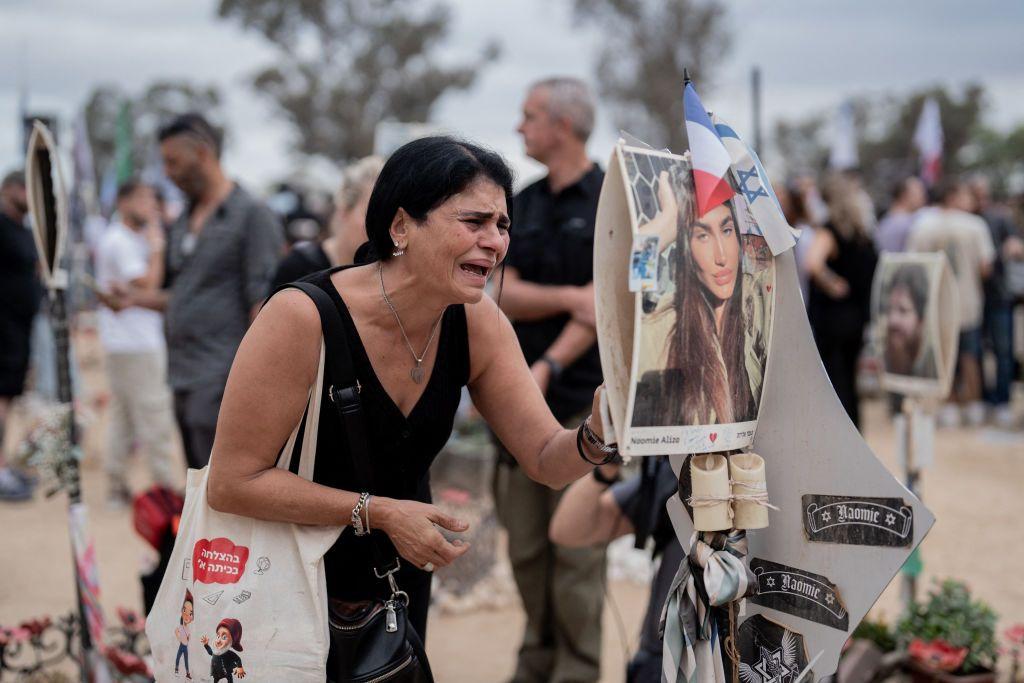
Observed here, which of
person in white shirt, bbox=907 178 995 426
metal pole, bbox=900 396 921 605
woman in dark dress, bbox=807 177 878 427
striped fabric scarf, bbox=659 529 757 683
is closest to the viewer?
striped fabric scarf, bbox=659 529 757 683

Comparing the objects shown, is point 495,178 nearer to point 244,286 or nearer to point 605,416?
point 605,416

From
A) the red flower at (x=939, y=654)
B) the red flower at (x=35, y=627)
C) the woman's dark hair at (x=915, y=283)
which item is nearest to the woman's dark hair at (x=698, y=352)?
the red flower at (x=939, y=654)

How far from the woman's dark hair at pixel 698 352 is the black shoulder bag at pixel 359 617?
2.10ft

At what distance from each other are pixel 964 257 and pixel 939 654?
230 inches

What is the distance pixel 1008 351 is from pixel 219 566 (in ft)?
30.0

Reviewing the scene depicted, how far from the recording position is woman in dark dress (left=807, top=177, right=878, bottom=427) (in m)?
5.96

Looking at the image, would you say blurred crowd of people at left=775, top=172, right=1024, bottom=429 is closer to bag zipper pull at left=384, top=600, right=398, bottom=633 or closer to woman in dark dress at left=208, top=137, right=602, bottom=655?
woman in dark dress at left=208, top=137, right=602, bottom=655

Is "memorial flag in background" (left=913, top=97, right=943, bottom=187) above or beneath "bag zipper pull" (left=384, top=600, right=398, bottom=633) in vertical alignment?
above

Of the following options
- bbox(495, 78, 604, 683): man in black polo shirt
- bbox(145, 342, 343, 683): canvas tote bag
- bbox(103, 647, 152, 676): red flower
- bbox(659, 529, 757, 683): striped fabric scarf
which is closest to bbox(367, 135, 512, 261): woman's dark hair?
bbox(145, 342, 343, 683): canvas tote bag

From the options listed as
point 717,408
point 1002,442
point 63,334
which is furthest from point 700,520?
point 1002,442

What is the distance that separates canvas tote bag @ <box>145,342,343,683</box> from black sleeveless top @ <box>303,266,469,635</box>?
59 mm

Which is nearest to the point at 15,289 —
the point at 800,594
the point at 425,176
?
the point at 425,176

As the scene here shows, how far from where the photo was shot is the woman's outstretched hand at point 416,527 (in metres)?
1.89

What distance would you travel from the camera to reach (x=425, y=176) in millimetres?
1895
